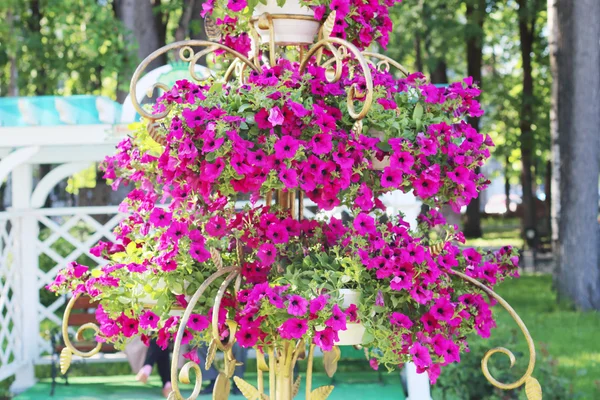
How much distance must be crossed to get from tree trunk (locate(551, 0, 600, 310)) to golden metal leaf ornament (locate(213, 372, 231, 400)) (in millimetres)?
7165

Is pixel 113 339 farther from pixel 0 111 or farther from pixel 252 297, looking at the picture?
pixel 0 111

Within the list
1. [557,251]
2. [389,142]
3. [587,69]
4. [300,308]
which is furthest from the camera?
[557,251]

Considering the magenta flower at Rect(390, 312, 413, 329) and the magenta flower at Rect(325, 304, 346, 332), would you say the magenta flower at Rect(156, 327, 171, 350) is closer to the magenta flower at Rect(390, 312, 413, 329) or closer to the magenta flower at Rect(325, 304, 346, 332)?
the magenta flower at Rect(325, 304, 346, 332)

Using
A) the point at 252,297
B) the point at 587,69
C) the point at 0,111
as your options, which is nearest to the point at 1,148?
the point at 0,111

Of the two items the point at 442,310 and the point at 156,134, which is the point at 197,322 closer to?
the point at 156,134

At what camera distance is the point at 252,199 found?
7.78ft

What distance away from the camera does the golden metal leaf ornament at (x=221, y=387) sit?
2.14m

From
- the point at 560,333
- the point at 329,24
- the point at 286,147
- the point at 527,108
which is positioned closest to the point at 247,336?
the point at 286,147

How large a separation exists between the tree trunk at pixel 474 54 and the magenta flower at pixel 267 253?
1031 centimetres

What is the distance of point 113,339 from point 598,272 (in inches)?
301

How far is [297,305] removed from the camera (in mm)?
1846

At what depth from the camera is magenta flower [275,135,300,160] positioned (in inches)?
75.4

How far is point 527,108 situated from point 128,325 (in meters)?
13.8

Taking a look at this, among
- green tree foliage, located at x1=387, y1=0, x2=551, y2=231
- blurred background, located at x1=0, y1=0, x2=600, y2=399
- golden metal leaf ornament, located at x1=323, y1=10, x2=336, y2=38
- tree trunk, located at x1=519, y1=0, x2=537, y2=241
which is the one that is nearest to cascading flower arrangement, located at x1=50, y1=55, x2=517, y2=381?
golden metal leaf ornament, located at x1=323, y1=10, x2=336, y2=38
